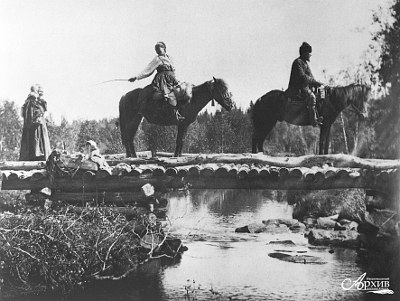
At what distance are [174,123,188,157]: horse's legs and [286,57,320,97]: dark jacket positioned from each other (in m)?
1.76

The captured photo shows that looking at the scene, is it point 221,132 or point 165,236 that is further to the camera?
point 221,132

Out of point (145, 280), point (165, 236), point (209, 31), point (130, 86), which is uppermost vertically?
point (209, 31)

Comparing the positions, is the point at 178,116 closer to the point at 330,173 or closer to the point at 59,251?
the point at 330,173

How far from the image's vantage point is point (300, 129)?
10344mm

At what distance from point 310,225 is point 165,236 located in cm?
459

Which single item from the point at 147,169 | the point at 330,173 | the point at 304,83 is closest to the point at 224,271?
the point at 147,169

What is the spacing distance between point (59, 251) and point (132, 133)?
253 cm

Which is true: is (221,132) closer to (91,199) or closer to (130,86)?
(130,86)

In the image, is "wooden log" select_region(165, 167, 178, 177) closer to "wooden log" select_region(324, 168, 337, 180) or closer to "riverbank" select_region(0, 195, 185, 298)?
"riverbank" select_region(0, 195, 185, 298)

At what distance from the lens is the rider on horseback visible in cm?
973

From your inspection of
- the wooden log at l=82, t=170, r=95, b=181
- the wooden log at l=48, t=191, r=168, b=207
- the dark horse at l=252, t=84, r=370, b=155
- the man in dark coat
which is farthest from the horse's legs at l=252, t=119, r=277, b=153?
the wooden log at l=82, t=170, r=95, b=181

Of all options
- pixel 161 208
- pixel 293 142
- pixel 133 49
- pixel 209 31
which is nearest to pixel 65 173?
pixel 161 208

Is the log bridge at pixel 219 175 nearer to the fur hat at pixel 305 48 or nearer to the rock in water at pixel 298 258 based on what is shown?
the rock in water at pixel 298 258

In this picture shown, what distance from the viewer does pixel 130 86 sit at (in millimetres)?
9992
